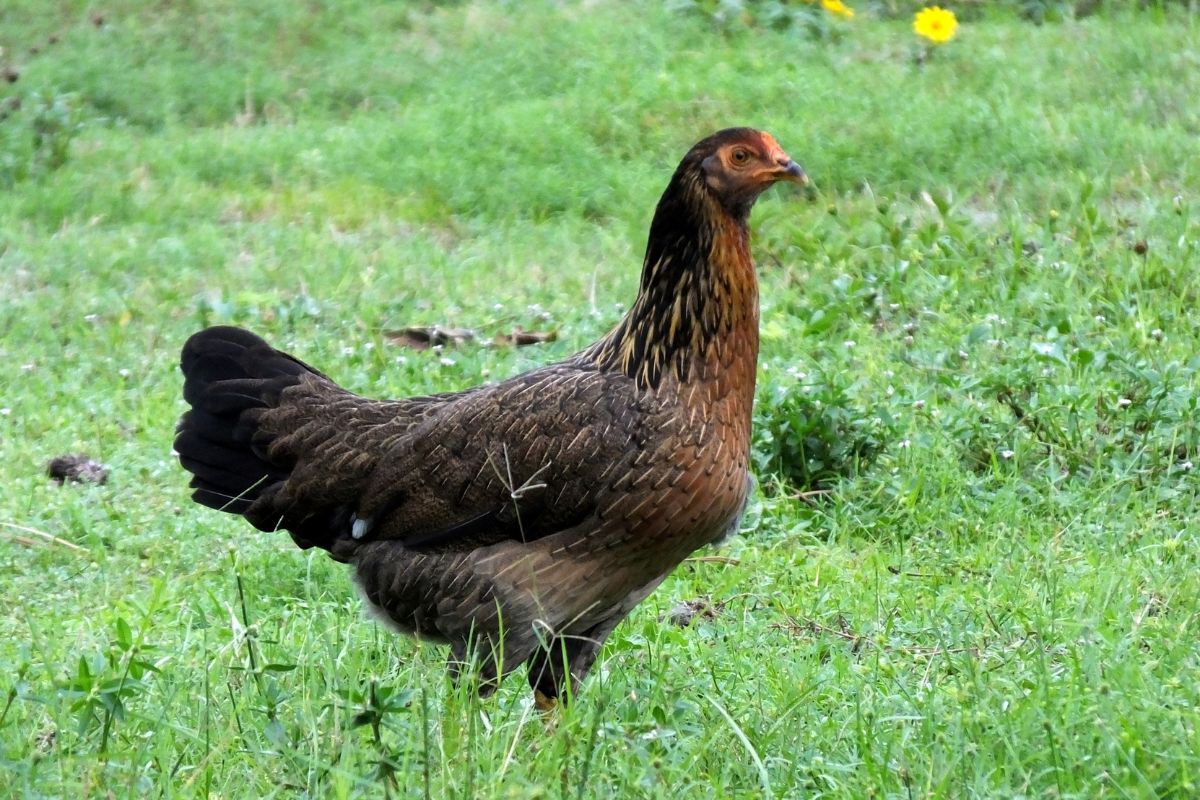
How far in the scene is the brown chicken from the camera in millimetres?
3914

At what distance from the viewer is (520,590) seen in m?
4.01

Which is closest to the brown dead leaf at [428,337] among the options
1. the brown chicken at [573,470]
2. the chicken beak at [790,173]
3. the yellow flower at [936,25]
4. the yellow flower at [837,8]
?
the brown chicken at [573,470]

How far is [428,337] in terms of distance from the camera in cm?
695

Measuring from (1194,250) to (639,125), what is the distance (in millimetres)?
3539

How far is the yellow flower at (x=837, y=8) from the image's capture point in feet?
33.3

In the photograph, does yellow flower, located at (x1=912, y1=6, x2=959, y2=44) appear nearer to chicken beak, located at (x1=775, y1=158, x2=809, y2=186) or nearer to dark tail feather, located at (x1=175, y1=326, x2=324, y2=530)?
chicken beak, located at (x1=775, y1=158, x2=809, y2=186)

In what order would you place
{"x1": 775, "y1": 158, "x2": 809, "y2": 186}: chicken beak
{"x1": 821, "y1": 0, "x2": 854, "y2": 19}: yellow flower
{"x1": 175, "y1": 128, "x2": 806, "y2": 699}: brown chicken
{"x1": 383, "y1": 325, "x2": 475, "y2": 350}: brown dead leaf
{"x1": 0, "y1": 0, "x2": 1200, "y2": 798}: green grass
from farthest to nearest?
{"x1": 821, "y1": 0, "x2": 854, "y2": 19}: yellow flower
{"x1": 383, "y1": 325, "x2": 475, "y2": 350}: brown dead leaf
{"x1": 775, "y1": 158, "x2": 809, "y2": 186}: chicken beak
{"x1": 175, "y1": 128, "x2": 806, "y2": 699}: brown chicken
{"x1": 0, "y1": 0, "x2": 1200, "y2": 798}: green grass

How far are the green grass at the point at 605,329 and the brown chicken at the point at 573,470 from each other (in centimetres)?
21

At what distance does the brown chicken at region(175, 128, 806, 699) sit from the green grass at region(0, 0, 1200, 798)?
0.21 metres

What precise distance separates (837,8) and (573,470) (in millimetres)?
6995

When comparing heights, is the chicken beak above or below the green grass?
above

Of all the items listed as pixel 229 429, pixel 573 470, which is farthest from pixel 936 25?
pixel 573 470

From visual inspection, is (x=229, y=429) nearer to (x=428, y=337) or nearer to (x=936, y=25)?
(x=428, y=337)

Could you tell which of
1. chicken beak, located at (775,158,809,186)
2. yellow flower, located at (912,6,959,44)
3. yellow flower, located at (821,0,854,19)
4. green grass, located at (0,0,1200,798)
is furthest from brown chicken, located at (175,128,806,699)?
yellow flower, located at (821,0,854,19)
